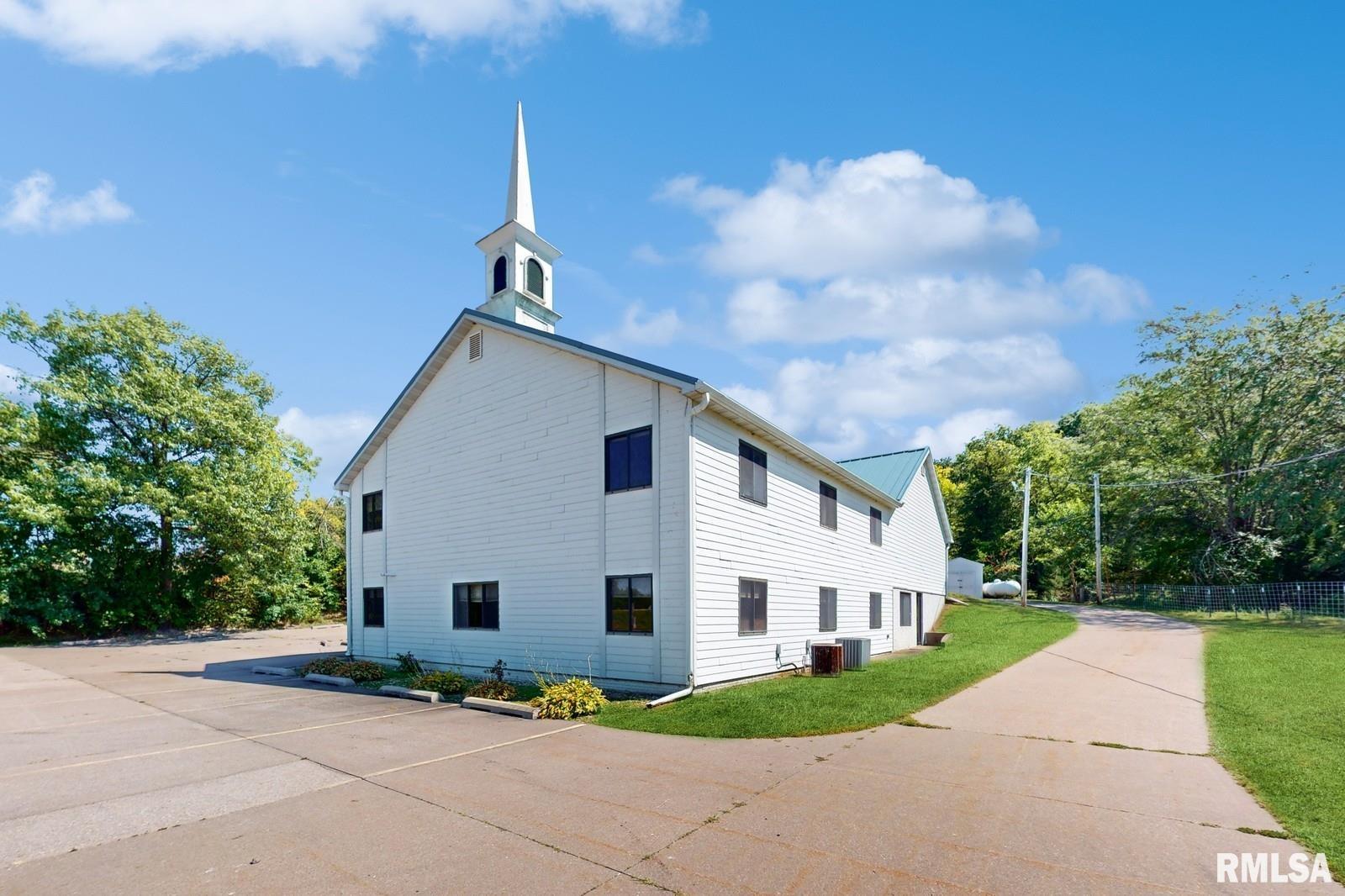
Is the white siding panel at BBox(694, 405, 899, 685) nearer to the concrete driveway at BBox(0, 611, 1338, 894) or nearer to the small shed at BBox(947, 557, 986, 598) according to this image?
the concrete driveway at BBox(0, 611, 1338, 894)

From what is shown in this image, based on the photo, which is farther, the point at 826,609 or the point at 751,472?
the point at 826,609

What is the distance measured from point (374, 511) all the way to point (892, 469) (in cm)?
1861

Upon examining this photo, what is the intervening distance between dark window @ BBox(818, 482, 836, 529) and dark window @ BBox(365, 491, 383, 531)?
1280 centimetres

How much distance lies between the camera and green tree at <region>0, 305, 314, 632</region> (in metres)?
26.0

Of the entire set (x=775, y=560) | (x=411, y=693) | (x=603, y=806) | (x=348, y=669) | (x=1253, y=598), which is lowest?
(x=1253, y=598)

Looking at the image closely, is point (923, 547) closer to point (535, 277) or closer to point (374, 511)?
point (535, 277)

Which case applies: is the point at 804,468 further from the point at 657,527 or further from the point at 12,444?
the point at 12,444

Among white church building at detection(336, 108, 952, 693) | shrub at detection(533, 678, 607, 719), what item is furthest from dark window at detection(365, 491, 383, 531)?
shrub at detection(533, 678, 607, 719)

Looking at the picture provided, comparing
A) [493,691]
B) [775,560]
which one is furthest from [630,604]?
[775,560]

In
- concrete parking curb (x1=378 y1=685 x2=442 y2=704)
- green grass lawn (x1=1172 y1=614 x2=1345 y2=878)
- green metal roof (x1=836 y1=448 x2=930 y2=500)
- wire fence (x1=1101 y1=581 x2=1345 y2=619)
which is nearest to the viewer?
green grass lawn (x1=1172 y1=614 x2=1345 y2=878)

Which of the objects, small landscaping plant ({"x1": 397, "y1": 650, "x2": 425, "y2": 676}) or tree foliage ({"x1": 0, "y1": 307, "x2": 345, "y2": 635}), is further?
tree foliage ({"x1": 0, "y1": 307, "x2": 345, "y2": 635})

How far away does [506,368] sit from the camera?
645 inches

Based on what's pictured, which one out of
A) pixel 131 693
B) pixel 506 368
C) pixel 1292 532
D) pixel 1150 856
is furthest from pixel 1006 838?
pixel 1292 532

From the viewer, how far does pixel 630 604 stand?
522 inches
